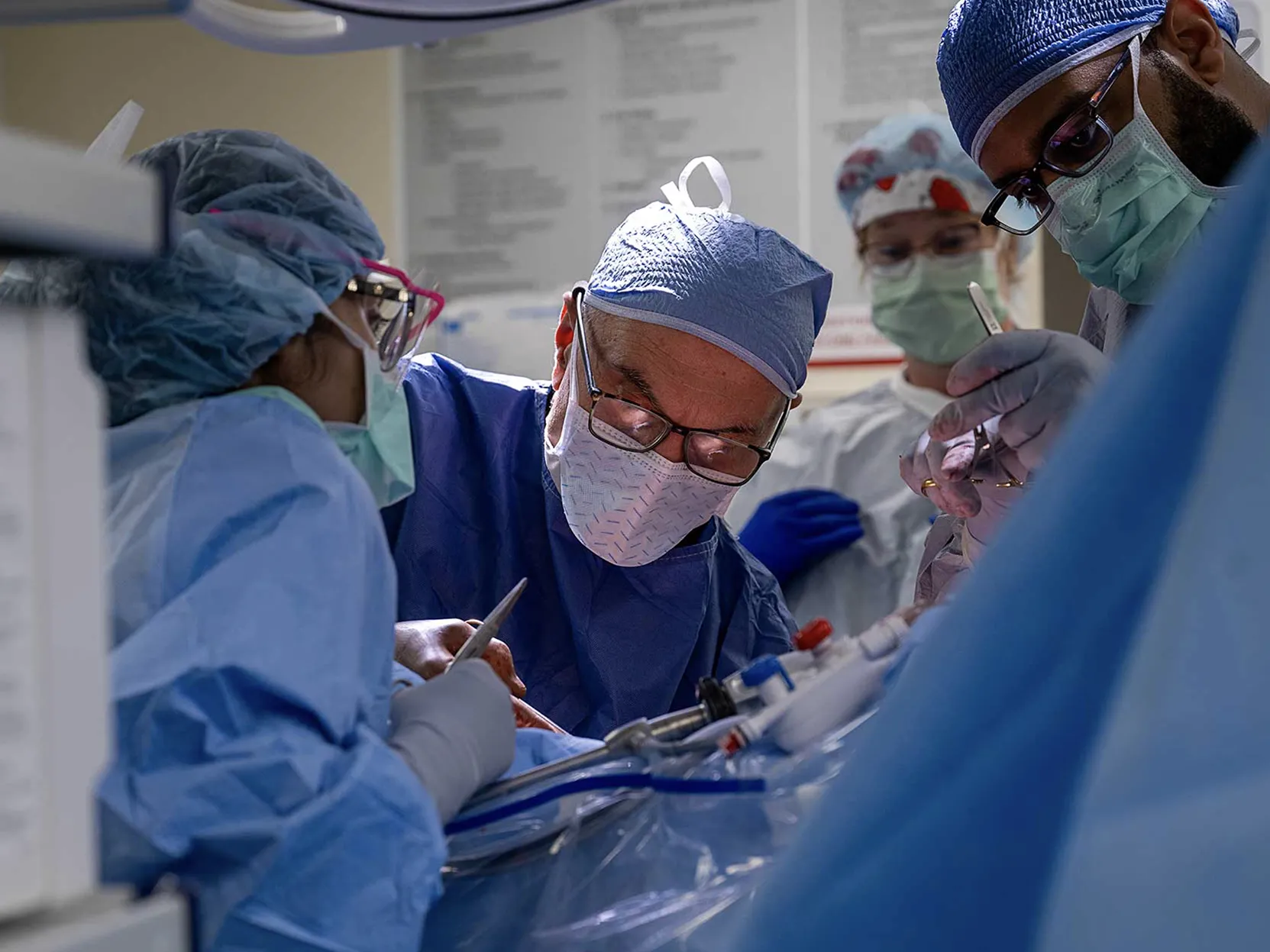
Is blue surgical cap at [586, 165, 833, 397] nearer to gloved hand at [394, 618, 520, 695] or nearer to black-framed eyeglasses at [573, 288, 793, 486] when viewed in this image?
black-framed eyeglasses at [573, 288, 793, 486]

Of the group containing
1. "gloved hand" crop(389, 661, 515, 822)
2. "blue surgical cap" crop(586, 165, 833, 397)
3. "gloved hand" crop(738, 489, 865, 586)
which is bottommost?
"gloved hand" crop(738, 489, 865, 586)

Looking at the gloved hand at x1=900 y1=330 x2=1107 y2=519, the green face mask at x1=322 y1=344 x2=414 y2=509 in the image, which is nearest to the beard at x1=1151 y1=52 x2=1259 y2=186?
the gloved hand at x1=900 y1=330 x2=1107 y2=519

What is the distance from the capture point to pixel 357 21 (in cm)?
161

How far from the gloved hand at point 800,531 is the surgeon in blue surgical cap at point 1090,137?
1.13 meters

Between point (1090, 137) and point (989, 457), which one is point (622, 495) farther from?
Result: point (1090, 137)

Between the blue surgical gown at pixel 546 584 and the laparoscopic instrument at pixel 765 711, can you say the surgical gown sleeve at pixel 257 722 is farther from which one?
the blue surgical gown at pixel 546 584

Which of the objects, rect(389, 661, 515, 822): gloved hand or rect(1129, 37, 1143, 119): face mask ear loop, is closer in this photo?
rect(389, 661, 515, 822): gloved hand

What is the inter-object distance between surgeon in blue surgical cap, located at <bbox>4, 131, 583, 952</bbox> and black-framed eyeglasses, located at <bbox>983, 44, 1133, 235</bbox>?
910 mm

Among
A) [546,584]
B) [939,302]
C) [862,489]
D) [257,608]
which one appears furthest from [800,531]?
[257,608]

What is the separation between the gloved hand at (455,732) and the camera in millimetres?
903

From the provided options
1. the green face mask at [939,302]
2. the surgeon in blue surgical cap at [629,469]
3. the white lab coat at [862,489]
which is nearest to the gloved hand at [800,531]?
the white lab coat at [862,489]

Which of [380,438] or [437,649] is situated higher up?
[380,438]

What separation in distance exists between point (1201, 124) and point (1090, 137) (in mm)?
128

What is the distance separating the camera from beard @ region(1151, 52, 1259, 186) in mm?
1435
